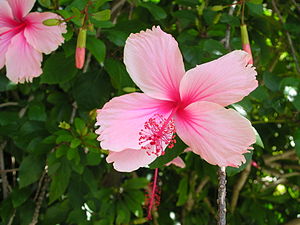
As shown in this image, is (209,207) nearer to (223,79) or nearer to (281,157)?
(281,157)

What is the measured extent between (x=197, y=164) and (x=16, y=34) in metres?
0.89

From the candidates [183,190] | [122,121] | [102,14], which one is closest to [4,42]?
[102,14]

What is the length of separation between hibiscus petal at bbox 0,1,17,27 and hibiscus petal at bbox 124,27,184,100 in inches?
17.7

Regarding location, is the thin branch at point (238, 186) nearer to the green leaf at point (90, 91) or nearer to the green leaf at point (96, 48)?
the green leaf at point (90, 91)

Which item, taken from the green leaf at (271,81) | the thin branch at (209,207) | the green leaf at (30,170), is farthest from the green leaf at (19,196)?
the green leaf at (271,81)

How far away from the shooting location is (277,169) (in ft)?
6.98

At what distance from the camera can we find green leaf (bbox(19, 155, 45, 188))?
148cm

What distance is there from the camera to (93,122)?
54.1 inches

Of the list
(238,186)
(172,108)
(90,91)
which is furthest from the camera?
(238,186)

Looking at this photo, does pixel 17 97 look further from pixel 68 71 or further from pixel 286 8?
pixel 286 8

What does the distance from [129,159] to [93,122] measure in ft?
1.57

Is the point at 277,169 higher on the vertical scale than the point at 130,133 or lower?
lower

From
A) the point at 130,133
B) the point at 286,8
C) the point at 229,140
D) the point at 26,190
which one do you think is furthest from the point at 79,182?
the point at 286,8

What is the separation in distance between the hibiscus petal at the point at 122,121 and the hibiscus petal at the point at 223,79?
10 centimetres
